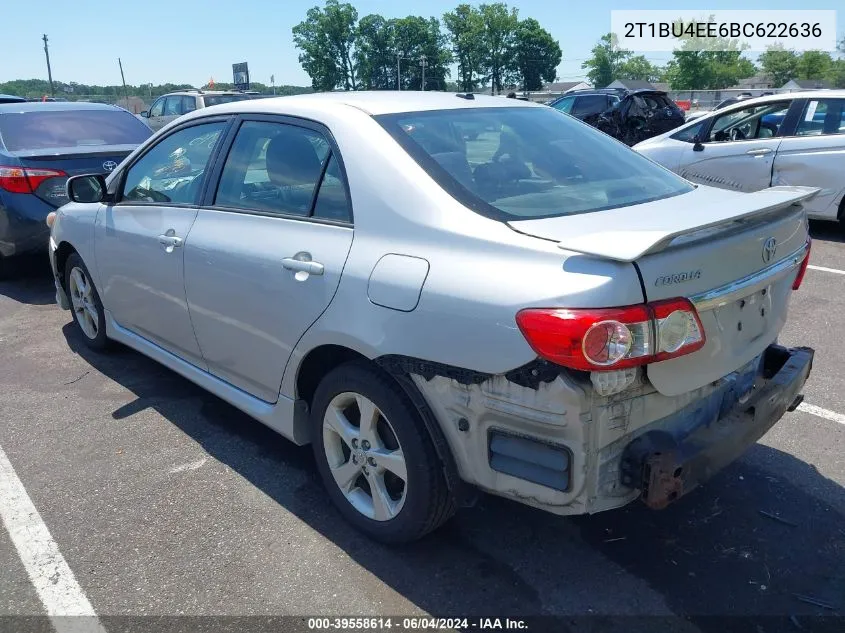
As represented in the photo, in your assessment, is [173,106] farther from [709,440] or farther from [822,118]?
[709,440]

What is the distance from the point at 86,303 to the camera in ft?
16.0

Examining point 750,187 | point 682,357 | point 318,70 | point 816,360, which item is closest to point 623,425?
point 682,357

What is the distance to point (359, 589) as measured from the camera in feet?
8.54

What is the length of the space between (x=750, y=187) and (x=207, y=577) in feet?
24.1

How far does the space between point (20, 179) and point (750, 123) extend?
7611mm

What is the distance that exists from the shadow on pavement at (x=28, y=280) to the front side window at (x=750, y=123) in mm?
7425

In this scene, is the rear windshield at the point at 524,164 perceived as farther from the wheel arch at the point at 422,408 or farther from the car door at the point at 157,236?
the car door at the point at 157,236

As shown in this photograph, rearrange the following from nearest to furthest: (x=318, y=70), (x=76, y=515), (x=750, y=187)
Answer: (x=76, y=515) < (x=750, y=187) < (x=318, y=70)

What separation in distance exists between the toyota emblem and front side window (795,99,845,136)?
6070mm

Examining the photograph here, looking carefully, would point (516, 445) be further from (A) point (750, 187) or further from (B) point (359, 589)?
(A) point (750, 187)

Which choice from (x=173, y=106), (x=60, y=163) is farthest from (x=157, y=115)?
(x=60, y=163)

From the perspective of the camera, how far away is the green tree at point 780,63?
3435 inches

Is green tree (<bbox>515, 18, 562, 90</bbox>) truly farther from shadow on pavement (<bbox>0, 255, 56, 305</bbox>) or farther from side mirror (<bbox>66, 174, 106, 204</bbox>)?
side mirror (<bbox>66, 174, 106, 204</bbox>)

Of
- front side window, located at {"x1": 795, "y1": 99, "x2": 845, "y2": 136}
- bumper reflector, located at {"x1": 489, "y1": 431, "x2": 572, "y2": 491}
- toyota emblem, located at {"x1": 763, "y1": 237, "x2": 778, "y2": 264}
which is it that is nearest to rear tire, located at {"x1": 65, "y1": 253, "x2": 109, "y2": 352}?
bumper reflector, located at {"x1": 489, "y1": 431, "x2": 572, "y2": 491}
